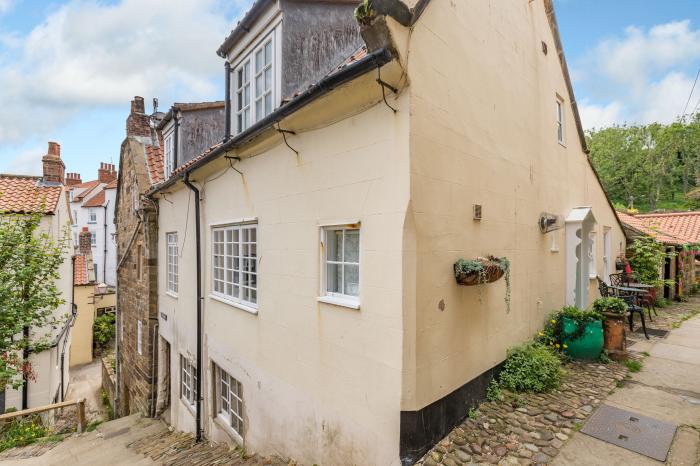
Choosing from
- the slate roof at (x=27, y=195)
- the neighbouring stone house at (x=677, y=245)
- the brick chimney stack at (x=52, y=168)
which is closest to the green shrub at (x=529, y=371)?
the neighbouring stone house at (x=677, y=245)

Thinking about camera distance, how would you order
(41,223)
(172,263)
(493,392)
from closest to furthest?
(493,392) < (172,263) < (41,223)

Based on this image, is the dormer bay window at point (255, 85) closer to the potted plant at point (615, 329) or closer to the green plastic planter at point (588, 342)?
the green plastic planter at point (588, 342)

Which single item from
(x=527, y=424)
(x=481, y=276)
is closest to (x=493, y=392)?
(x=527, y=424)

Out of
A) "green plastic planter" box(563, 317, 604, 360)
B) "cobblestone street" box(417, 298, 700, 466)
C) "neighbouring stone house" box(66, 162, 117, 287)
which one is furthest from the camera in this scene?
"neighbouring stone house" box(66, 162, 117, 287)

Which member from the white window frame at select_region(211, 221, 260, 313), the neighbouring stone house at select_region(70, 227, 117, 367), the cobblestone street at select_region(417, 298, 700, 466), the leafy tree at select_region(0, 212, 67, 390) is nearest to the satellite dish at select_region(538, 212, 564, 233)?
the cobblestone street at select_region(417, 298, 700, 466)

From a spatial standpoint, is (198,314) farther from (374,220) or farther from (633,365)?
(633,365)

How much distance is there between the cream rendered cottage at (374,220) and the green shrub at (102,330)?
1932cm

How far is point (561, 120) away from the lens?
26.8 feet

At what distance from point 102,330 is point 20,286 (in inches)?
626

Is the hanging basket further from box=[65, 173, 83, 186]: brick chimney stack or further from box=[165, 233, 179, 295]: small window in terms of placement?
box=[65, 173, 83, 186]: brick chimney stack

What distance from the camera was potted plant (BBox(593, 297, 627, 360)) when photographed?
649 centimetres

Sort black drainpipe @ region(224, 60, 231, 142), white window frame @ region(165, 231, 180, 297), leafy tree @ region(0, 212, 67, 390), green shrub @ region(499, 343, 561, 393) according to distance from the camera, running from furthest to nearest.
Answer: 1. white window frame @ region(165, 231, 180, 297)
2. leafy tree @ region(0, 212, 67, 390)
3. black drainpipe @ region(224, 60, 231, 142)
4. green shrub @ region(499, 343, 561, 393)

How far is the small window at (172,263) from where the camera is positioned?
9.77 meters

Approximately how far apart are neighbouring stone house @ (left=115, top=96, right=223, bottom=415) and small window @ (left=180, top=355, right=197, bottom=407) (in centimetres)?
160
